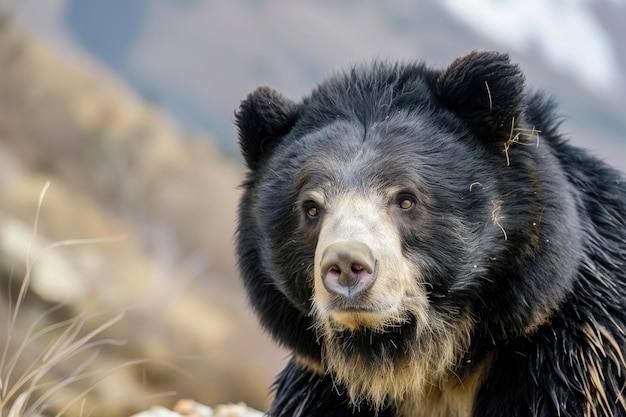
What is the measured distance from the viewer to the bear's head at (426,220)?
4164 millimetres

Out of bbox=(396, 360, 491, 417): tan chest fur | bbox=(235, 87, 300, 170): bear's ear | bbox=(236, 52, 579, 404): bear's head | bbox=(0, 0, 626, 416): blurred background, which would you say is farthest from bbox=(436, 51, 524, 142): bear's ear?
bbox=(0, 0, 626, 416): blurred background

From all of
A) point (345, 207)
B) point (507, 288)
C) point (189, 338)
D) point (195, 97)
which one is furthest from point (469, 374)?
point (195, 97)

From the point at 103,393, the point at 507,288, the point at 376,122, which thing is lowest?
the point at 103,393

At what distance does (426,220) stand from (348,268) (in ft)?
2.15

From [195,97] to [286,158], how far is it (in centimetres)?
1987

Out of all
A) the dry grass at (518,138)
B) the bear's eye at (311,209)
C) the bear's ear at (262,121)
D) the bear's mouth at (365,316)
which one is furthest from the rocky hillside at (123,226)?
the dry grass at (518,138)

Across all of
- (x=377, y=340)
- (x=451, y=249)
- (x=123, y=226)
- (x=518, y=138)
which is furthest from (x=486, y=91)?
(x=123, y=226)

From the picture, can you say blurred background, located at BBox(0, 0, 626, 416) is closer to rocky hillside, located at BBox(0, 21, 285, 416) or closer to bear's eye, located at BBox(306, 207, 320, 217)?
rocky hillside, located at BBox(0, 21, 285, 416)

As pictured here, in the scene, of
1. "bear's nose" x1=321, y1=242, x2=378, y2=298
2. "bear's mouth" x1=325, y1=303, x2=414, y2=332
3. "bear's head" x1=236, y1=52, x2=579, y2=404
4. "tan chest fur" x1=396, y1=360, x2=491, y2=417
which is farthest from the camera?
"tan chest fur" x1=396, y1=360, x2=491, y2=417

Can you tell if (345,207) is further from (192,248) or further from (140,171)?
(140,171)

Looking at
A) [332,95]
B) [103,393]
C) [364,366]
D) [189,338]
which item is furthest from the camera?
[189,338]

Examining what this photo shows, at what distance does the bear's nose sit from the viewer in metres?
3.69

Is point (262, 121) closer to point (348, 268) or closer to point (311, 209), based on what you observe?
point (311, 209)

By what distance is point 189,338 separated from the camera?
1966cm
